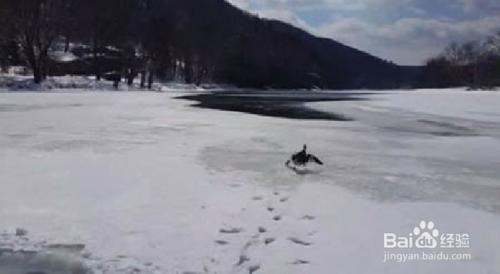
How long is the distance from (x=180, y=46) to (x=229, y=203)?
301 ft

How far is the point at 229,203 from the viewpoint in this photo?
8.61 m

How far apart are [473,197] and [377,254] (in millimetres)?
4021

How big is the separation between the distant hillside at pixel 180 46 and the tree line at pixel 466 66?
3390cm

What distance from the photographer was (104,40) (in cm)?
7862

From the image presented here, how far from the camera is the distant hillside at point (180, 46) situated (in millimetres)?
78188

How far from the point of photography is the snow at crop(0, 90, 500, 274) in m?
6.18

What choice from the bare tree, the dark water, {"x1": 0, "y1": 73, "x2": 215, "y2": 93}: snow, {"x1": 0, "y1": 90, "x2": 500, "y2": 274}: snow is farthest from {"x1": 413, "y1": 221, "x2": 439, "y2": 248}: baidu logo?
the bare tree

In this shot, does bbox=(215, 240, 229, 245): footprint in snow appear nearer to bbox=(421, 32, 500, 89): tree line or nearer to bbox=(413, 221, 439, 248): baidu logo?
bbox=(413, 221, 439, 248): baidu logo

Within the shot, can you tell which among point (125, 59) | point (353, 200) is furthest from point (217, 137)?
point (125, 59)

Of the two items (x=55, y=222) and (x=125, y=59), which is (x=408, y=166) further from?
(x=125, y=59)

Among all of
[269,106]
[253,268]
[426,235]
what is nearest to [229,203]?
[253,268]

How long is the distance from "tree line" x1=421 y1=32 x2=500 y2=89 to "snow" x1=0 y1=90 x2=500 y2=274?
113149 mm

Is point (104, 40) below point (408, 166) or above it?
above

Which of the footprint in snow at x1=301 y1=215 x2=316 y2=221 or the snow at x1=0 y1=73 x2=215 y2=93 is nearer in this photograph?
the footprint in snow at x1=301 y1=215 x2=316 y2=221
